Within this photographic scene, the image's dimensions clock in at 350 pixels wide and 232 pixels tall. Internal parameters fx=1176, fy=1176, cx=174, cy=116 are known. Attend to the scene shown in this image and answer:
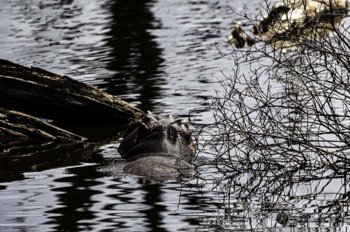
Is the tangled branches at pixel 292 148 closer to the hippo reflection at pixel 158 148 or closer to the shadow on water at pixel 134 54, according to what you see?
the hippo reflection at pixel 158 148

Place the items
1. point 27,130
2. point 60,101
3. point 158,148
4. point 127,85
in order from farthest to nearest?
point 127,85 → point 60,101 → point 27,130 → point 158,148

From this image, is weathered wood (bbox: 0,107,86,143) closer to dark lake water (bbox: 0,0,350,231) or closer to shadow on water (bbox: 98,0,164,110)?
dark lake water (bbox: 0,0,350,231)

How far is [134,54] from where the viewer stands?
1861 cm

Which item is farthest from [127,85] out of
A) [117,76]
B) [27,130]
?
[27,130]

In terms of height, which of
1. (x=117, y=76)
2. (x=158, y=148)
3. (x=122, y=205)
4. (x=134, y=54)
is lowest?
(x=122, y=205)

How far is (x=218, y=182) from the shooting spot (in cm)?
955

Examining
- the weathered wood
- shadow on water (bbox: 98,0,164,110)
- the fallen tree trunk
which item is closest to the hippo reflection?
the weathered wood

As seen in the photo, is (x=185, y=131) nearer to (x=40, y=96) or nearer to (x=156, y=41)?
(x=40, y=96)

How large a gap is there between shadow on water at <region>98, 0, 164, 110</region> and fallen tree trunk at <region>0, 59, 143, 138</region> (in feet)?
3.15

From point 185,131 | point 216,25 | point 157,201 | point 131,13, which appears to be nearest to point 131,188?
point 157,201

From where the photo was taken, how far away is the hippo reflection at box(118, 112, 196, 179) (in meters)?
10.1

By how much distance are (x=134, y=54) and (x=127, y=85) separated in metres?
3.08

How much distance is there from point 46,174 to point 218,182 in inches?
69.8

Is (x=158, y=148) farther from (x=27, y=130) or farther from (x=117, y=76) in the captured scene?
(x=117, y=76)
